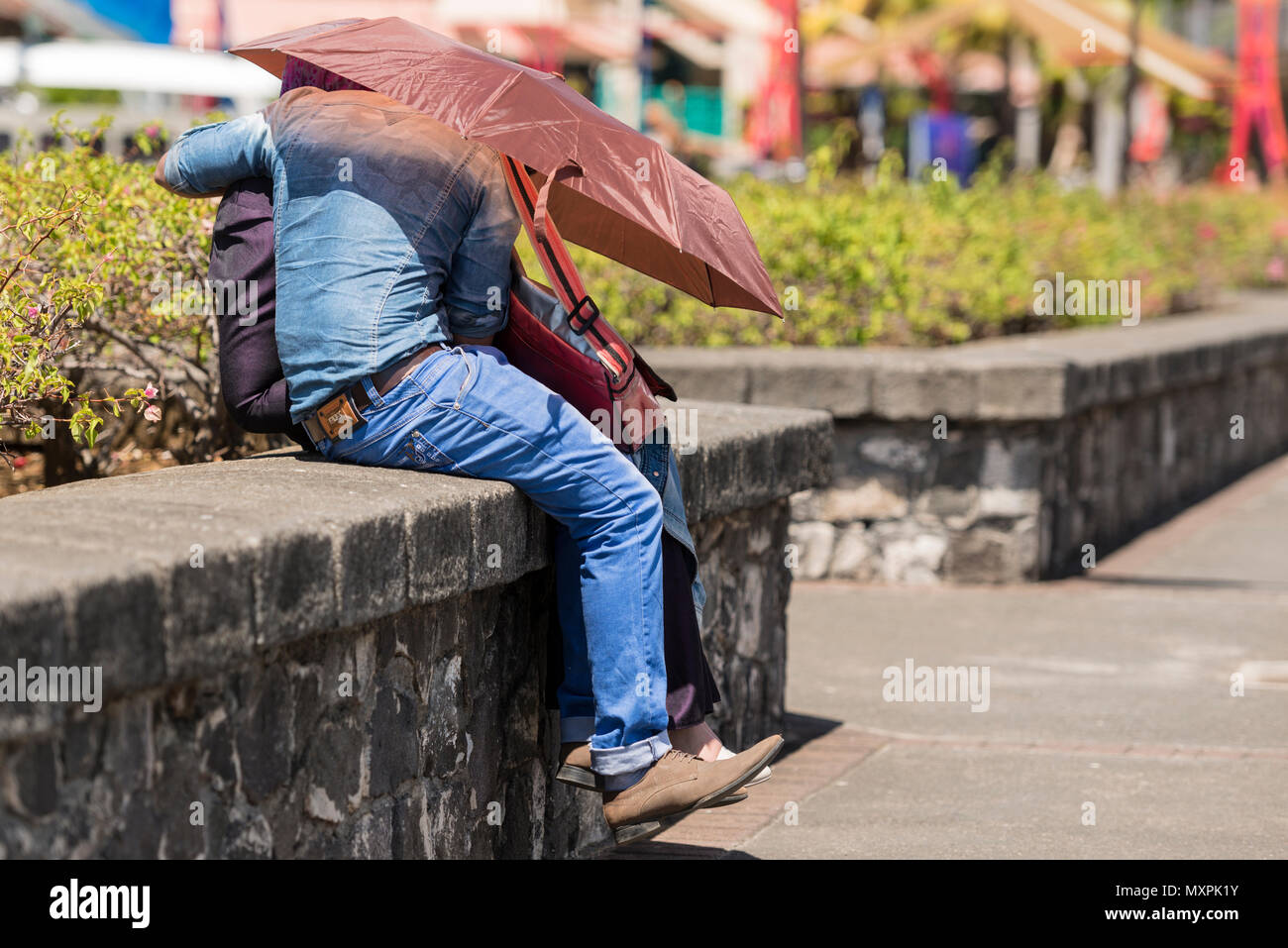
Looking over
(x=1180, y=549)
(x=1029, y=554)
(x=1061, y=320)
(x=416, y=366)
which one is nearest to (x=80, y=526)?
(x=416, y=366)

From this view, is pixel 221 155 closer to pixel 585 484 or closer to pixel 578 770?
pixel 585 484

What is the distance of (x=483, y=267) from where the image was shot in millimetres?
3617

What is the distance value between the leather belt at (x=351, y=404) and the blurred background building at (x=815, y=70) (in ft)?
20.7

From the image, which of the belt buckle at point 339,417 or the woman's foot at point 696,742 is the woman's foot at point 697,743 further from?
the belt buckle at point 339,417

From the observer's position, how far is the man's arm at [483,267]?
360 cm

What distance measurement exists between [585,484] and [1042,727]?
225cm

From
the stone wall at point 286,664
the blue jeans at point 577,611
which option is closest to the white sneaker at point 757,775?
the blue jeans at point 577,611

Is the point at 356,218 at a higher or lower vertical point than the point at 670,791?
higher

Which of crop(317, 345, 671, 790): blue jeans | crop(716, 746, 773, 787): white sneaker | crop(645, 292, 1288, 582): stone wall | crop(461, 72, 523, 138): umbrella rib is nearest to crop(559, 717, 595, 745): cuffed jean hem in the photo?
crop(317, 345, 671, 790): blue jeans

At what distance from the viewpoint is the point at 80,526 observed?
2816 mm

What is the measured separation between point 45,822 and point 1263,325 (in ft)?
30.8

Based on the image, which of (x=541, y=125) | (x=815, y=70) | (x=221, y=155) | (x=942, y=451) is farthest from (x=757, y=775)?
(x=815, y=70)

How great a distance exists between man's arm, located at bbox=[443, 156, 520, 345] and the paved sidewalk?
4.40 feet

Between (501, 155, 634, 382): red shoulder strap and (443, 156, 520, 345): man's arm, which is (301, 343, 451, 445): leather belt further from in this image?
(501, 155, 634, 382): red shoulder strap
